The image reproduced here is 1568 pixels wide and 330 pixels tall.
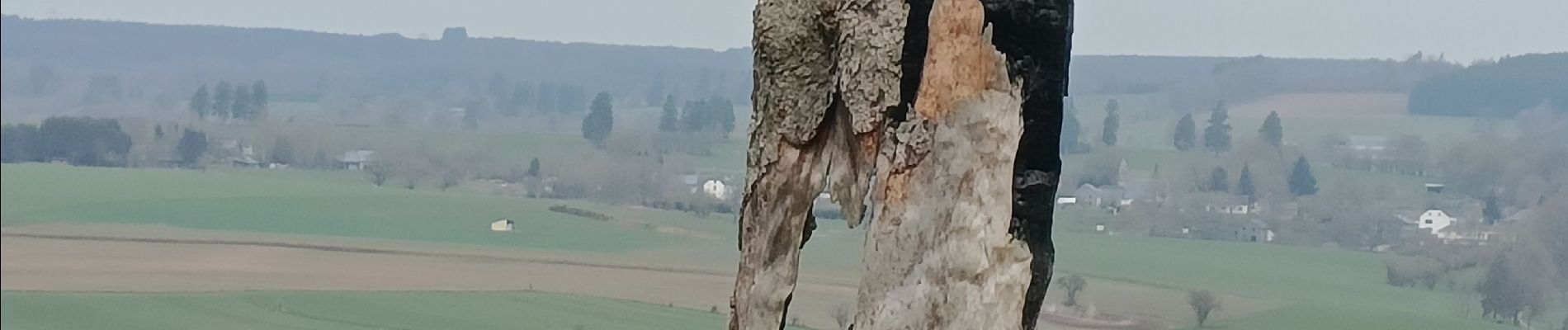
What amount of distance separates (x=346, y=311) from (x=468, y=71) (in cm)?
125

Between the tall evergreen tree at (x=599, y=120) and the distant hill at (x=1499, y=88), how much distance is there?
2.55m

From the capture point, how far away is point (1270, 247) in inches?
178

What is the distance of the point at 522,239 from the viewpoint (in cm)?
555

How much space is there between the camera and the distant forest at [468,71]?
4414 mm

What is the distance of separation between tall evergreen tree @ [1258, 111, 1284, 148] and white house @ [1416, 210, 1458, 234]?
0.49m

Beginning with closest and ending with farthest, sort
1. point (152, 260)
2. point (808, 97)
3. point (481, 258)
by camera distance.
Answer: point (808, 97) < point (152, 260) < point (481, 258)

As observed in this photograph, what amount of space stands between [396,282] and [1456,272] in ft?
10.5

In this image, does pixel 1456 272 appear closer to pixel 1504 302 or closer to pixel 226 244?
pixel 1504 302

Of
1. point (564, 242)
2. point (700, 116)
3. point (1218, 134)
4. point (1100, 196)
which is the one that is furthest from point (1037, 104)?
point (564, 242)

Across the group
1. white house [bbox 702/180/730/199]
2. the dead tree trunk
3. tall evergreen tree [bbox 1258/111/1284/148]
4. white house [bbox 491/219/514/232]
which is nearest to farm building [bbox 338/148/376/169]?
white house [bbox 491/219/514/232]

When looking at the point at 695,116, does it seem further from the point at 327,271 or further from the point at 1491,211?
the point at 1491,211

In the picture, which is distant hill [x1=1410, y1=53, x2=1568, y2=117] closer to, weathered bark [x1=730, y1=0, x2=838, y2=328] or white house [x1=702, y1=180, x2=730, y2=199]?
white house [x1=702, y1=180, x2=730, y2=199]

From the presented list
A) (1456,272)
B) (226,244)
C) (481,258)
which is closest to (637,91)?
(481,258)

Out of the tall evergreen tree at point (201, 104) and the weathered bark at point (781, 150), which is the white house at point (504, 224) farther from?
the weathered bark at point (781, 150)
